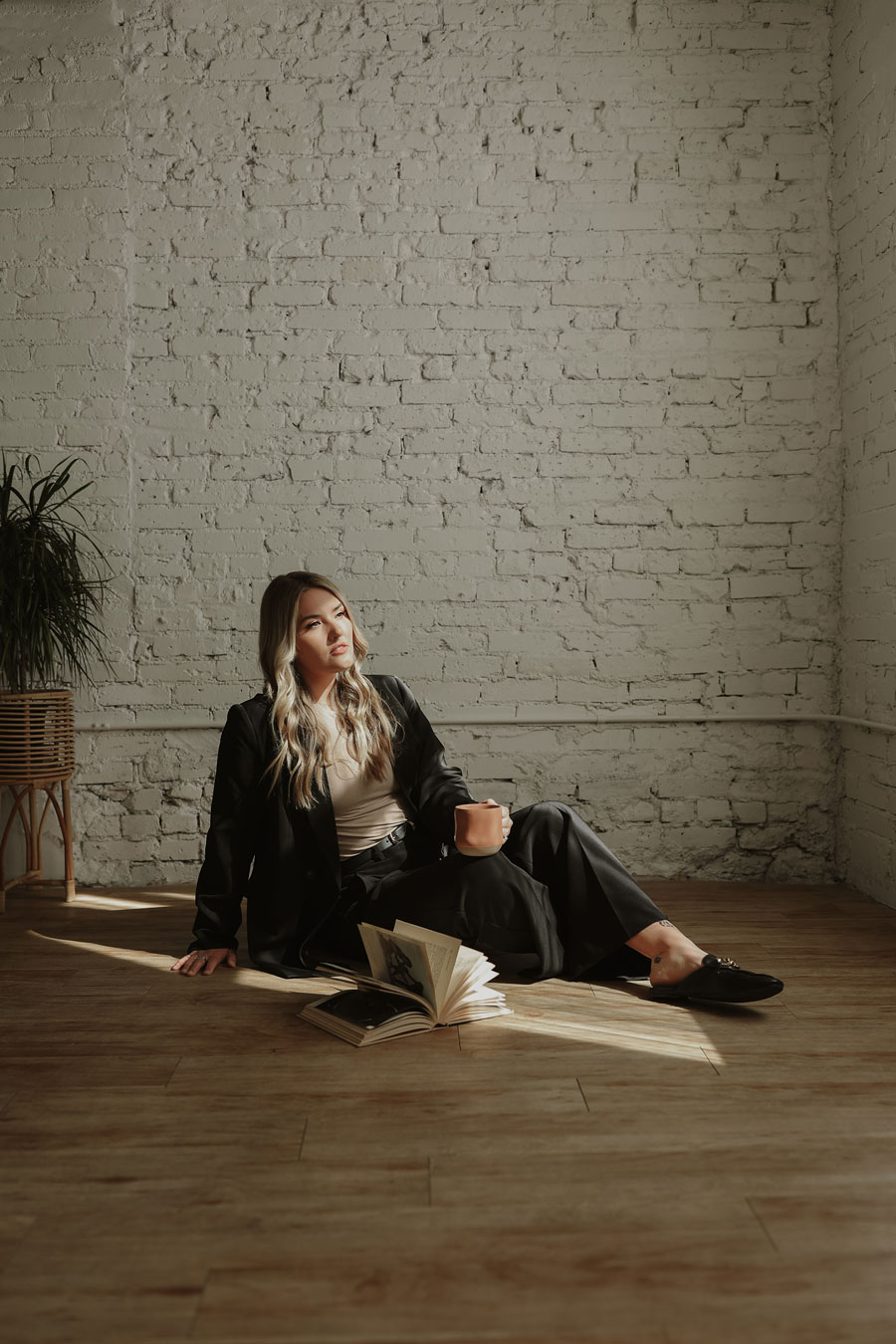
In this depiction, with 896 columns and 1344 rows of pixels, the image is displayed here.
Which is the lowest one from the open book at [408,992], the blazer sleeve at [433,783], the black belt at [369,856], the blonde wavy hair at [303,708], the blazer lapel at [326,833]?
the open book at [408,992]

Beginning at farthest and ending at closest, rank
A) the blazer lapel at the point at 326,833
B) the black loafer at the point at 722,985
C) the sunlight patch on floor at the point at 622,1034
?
the blazer lapel at the point at 326,833
the black loafer at the point at 722,985
the sunlight patch on floor at the point at 622,1034

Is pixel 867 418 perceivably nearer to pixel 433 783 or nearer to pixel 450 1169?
pixel 433 783

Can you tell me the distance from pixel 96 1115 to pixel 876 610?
290cm

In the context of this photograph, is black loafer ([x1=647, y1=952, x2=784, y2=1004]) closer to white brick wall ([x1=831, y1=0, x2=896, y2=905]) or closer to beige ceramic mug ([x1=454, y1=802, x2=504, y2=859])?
beige ceramic mug ([x1=454, y1=802, x2=504, y2=859])

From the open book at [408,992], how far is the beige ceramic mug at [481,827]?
260 millimetres

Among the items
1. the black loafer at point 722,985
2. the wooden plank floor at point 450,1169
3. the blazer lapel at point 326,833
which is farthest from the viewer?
the blazer lapel at point 326,833

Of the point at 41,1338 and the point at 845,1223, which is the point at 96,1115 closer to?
the point at 41,1338

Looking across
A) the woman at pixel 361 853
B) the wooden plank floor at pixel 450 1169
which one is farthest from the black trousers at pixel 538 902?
the wooden plank floor at pixel 450 1169

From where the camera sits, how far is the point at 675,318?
390cm

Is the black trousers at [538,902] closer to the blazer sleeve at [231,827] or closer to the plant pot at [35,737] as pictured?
the blazer sleeve at [231,827]

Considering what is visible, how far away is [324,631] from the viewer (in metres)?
2.82

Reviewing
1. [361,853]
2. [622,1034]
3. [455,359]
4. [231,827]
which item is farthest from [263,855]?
[455,359]

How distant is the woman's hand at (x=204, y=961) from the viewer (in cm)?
277

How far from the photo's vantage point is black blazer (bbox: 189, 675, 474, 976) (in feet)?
9.07
